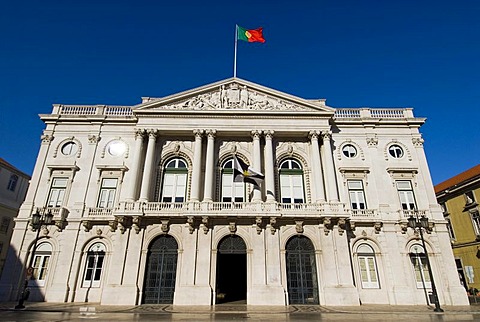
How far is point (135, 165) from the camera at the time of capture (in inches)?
877

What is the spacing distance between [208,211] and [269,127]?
8.55 m

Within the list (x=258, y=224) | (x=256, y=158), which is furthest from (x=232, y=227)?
(x=256, y=158)

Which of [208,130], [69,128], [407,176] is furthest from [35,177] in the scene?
[407,176]

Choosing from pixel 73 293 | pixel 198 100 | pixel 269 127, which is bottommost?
pixel 73 293

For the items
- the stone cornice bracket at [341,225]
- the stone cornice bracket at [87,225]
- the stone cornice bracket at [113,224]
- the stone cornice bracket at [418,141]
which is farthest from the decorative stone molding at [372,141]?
the stone cornice bracket at [87,225]

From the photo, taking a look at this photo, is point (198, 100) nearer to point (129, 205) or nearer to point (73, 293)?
point (129, 205)

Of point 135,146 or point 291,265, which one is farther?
point 135,146

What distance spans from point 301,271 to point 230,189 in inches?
309

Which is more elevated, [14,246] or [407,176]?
[407,176]

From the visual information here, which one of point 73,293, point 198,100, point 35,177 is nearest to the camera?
point 73,293

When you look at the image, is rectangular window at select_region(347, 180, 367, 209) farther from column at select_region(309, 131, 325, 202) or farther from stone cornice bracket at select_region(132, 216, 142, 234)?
stone cornice bracket at select_region(132, 216, 142, 234)

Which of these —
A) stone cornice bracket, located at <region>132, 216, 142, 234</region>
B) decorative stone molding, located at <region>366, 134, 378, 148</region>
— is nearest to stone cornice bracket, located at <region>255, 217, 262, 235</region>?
stone cornice bracket, located at <region>132, 216, 142, 234</region>

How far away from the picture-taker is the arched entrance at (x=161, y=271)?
19.0 meters

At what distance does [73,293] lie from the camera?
768 inches
